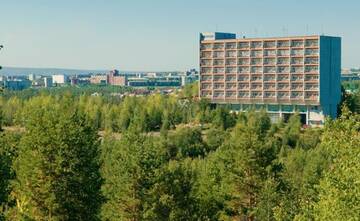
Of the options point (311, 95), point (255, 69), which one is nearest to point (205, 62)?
point (255, 69)

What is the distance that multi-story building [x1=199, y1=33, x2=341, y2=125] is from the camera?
103 metres

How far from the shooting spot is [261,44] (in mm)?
107562

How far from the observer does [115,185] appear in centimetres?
2741

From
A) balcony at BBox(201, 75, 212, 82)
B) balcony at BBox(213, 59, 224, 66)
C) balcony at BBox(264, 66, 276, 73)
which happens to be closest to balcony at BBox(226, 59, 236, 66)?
balcony at BBox(213, 59, 224, 66)

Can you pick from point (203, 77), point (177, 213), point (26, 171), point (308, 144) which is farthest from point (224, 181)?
point (203, 77)

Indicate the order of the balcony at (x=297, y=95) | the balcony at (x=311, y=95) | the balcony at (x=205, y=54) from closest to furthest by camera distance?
the balcony at (x=311, y=95)
the balcony at (x=297, y=95)
the balcony at (x=205, y=54)

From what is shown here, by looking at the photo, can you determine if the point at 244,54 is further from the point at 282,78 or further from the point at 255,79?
the point at 282,78

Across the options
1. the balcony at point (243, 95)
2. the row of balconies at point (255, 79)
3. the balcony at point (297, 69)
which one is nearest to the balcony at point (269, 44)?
the balcony at point (297, 69)

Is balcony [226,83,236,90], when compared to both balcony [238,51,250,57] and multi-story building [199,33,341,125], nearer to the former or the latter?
multi-story building [199,33,341,125]

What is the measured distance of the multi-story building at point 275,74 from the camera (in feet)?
338

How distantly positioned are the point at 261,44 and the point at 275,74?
19.9ft

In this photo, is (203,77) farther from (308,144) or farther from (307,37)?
(308,144)

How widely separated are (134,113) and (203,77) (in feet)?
75.5

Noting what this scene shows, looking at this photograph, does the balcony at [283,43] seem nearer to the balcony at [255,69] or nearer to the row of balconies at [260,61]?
the row of balconies at [260,61]
